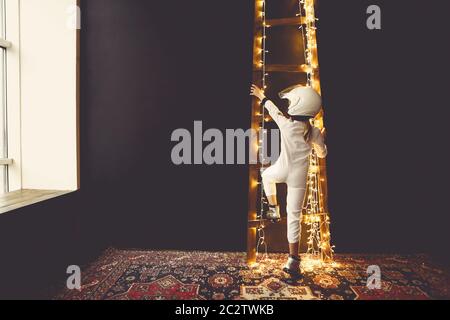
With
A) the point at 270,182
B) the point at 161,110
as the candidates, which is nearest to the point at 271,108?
the point at 270,182

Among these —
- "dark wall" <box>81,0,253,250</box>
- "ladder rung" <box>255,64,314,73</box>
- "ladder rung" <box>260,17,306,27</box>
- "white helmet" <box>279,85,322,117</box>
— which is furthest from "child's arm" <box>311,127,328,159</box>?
"ladder rung" <box>260,17,306,27</box>

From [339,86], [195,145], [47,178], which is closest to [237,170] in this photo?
[195,145]

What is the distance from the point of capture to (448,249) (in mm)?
3074

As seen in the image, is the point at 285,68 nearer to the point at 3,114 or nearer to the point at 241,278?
the point at 241,278

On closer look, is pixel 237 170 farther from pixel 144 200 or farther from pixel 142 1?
pixel 142 1

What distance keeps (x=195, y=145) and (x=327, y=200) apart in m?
1.38

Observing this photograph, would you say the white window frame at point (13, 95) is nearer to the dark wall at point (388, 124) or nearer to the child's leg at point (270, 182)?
the child's leg at point (270, 182)

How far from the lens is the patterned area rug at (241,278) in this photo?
7.75ft

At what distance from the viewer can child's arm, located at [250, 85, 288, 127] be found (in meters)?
2.67

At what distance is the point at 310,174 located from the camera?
119 inches

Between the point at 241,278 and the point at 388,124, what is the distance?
207cm
